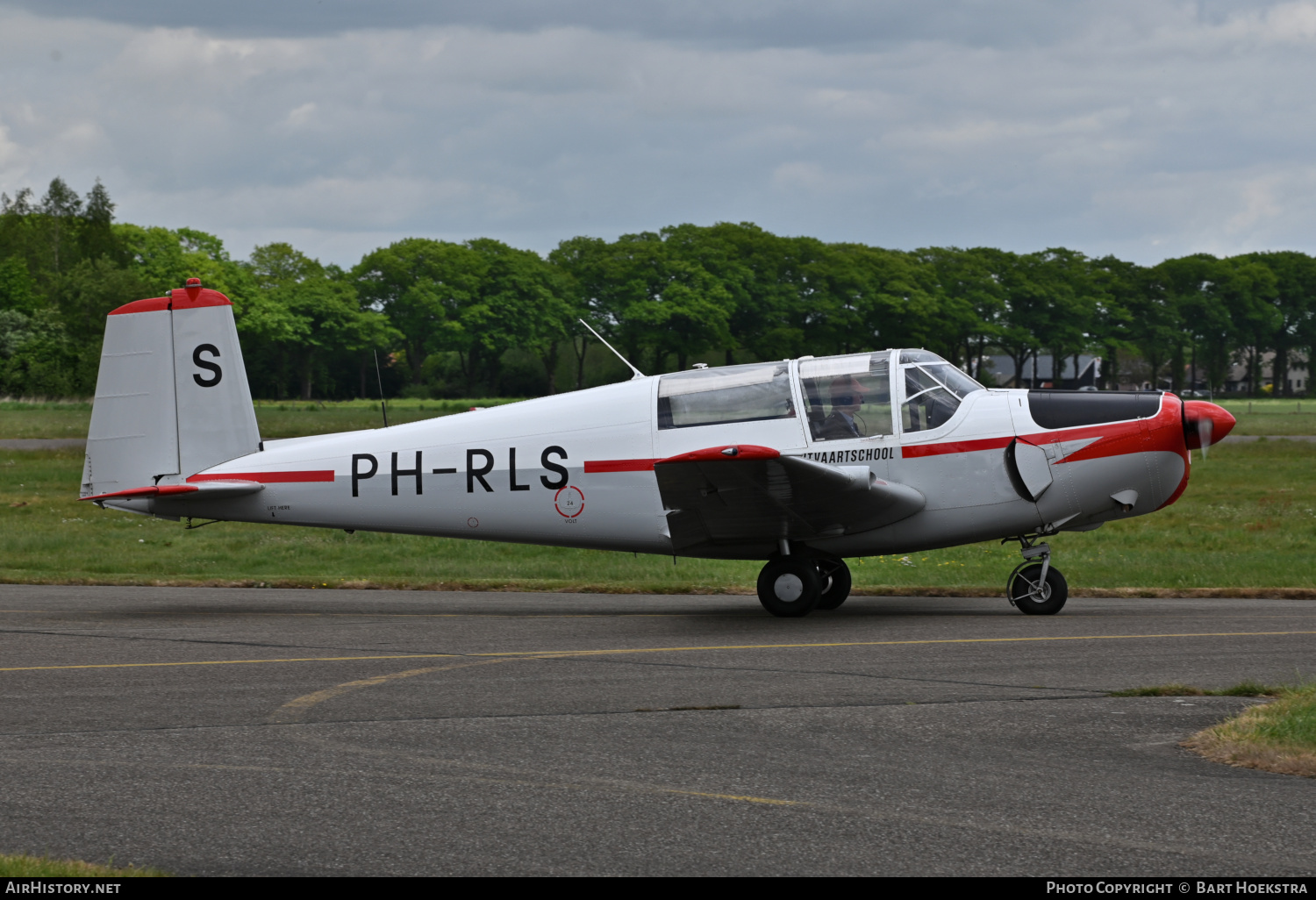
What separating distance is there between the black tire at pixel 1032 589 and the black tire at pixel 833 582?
1.73 meters

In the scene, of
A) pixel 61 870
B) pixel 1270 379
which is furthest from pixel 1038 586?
pixel 1270 379

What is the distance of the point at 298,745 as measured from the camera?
6906mm

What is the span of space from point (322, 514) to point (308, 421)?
4193 centimetres

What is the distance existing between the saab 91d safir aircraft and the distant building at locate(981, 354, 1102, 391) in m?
113

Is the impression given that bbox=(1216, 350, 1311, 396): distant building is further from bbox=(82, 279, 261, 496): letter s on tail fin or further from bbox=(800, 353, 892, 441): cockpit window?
bbox=(82, 279, 261, 496): letter s on tail fin

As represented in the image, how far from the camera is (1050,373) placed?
138125 millimetres

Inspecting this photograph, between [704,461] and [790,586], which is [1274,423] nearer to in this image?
[790,586]

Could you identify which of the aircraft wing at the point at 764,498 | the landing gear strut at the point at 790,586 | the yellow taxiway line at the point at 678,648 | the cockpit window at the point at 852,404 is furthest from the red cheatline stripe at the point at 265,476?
the cockpit window at the point at 852,404

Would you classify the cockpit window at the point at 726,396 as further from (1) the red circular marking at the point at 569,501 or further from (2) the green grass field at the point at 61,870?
(2) the green grass field at the point at 61,870

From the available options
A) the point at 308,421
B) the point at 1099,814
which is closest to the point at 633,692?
the point at 1099,814

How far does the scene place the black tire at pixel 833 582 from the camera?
13.3 meters

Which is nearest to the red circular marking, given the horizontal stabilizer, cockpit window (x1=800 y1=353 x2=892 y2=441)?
cockpit window (x1=800 y1=353 x2=892 y2=441)

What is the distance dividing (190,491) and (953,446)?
25.7 ft

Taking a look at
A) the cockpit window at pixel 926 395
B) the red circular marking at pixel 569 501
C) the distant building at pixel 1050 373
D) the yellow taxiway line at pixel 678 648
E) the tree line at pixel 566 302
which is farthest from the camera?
the distant building at pixel 1050 373
